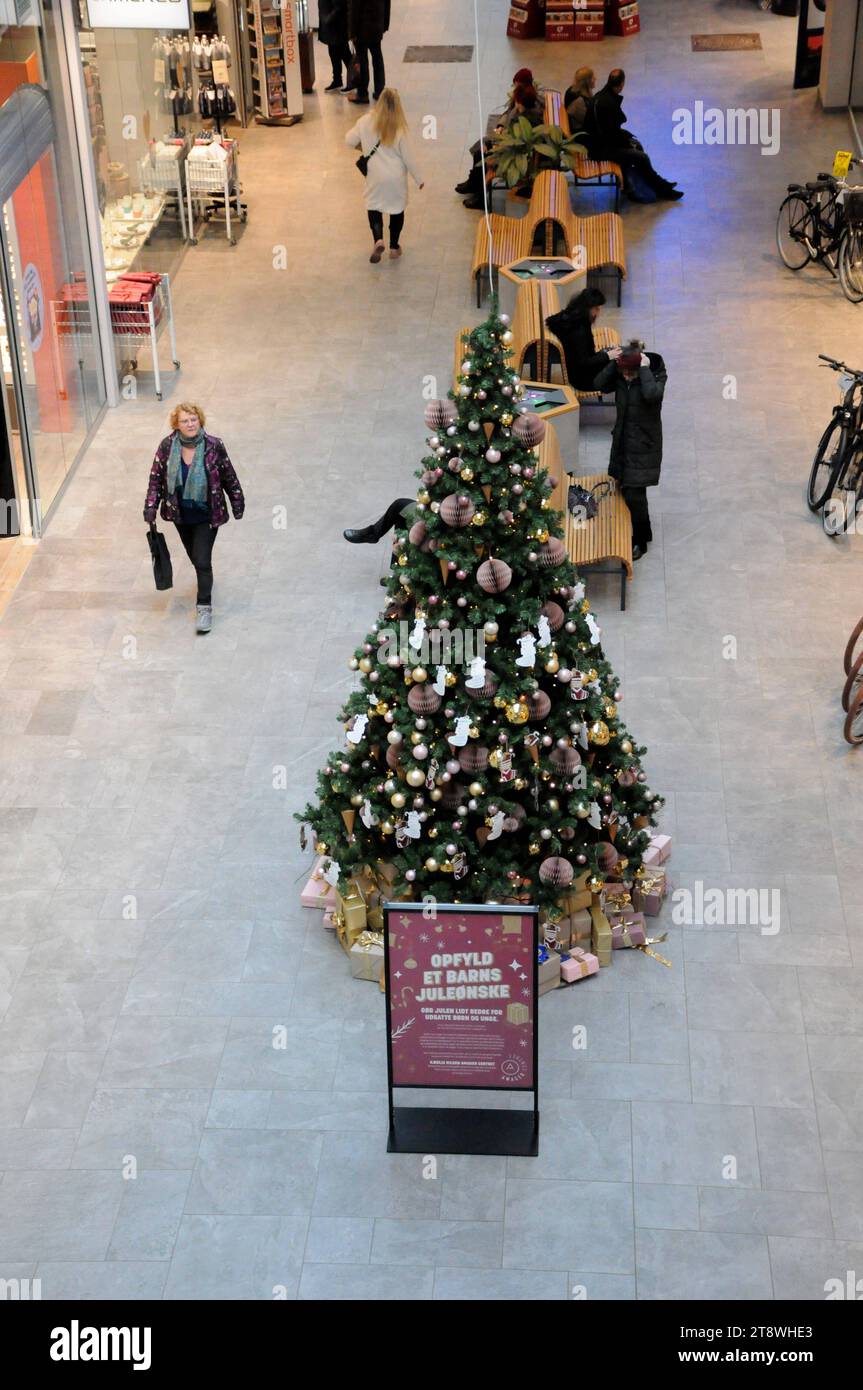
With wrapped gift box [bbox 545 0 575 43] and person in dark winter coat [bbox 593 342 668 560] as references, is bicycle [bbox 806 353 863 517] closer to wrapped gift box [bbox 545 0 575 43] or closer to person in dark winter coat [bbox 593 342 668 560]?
person in dark winter coat [bbox 593 342 668 560]

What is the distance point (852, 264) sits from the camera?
1645cm

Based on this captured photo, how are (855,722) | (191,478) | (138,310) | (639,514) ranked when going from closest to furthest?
(855,722) → (191,478) → (639,514) → (138,310)

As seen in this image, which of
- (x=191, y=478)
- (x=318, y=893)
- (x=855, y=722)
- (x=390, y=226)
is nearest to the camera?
(x=318, y=893)

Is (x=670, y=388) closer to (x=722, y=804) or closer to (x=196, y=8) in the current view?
(x=722, y=804)

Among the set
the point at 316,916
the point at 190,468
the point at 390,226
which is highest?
the point at 190,468

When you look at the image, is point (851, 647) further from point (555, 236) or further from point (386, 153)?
point (386, 153)

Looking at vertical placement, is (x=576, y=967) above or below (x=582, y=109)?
below

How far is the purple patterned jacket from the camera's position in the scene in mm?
11336

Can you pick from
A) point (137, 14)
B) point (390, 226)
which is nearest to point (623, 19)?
point (390, 226)

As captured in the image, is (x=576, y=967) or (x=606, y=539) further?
(x=606, y=539)

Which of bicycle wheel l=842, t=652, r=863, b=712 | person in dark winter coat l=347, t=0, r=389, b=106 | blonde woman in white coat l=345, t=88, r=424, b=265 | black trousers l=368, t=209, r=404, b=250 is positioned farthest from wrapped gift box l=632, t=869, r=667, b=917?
person in dark winter coat l=347, t=0, r=389, b=106

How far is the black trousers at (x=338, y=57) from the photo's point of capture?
21.4 metres

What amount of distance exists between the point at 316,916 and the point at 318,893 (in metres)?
0.12

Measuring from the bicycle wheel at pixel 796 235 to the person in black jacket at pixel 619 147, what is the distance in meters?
1.57
